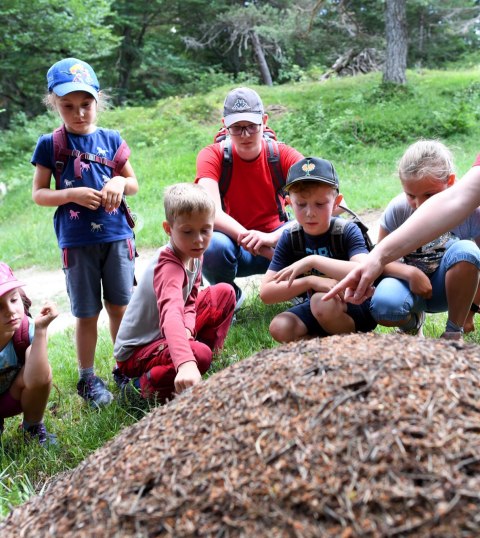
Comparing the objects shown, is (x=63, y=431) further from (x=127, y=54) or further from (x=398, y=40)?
(x=127, y=54)

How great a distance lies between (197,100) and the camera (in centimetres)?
1733

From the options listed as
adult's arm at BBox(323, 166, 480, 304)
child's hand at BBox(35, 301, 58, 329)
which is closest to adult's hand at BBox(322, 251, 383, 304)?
adult's arm at BBox(323, 166, 480, 304)

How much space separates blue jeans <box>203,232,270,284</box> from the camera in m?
4.63

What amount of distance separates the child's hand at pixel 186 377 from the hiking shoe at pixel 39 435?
3.47 ft

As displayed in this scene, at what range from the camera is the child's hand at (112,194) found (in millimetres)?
3775

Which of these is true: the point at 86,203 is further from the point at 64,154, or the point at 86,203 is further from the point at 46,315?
the point at 46,315

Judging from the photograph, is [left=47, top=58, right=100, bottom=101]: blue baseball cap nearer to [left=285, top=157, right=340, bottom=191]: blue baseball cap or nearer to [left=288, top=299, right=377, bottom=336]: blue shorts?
[left=285, top=157, right=340, bottom=191]: blue baseball cap

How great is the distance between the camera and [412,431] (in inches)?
65.6

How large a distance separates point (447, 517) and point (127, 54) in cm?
2580

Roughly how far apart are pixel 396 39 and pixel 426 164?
13.8 metres

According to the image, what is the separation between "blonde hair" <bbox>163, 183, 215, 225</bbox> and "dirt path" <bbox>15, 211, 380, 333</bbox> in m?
2.90

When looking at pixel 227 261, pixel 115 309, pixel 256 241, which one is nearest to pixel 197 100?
pixel 227 261

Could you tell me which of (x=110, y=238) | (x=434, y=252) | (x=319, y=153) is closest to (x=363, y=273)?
(x=434, y=252)

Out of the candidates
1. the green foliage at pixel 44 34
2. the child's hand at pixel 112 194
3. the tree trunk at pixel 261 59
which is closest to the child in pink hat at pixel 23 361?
the child's hand at pixel 112 194
